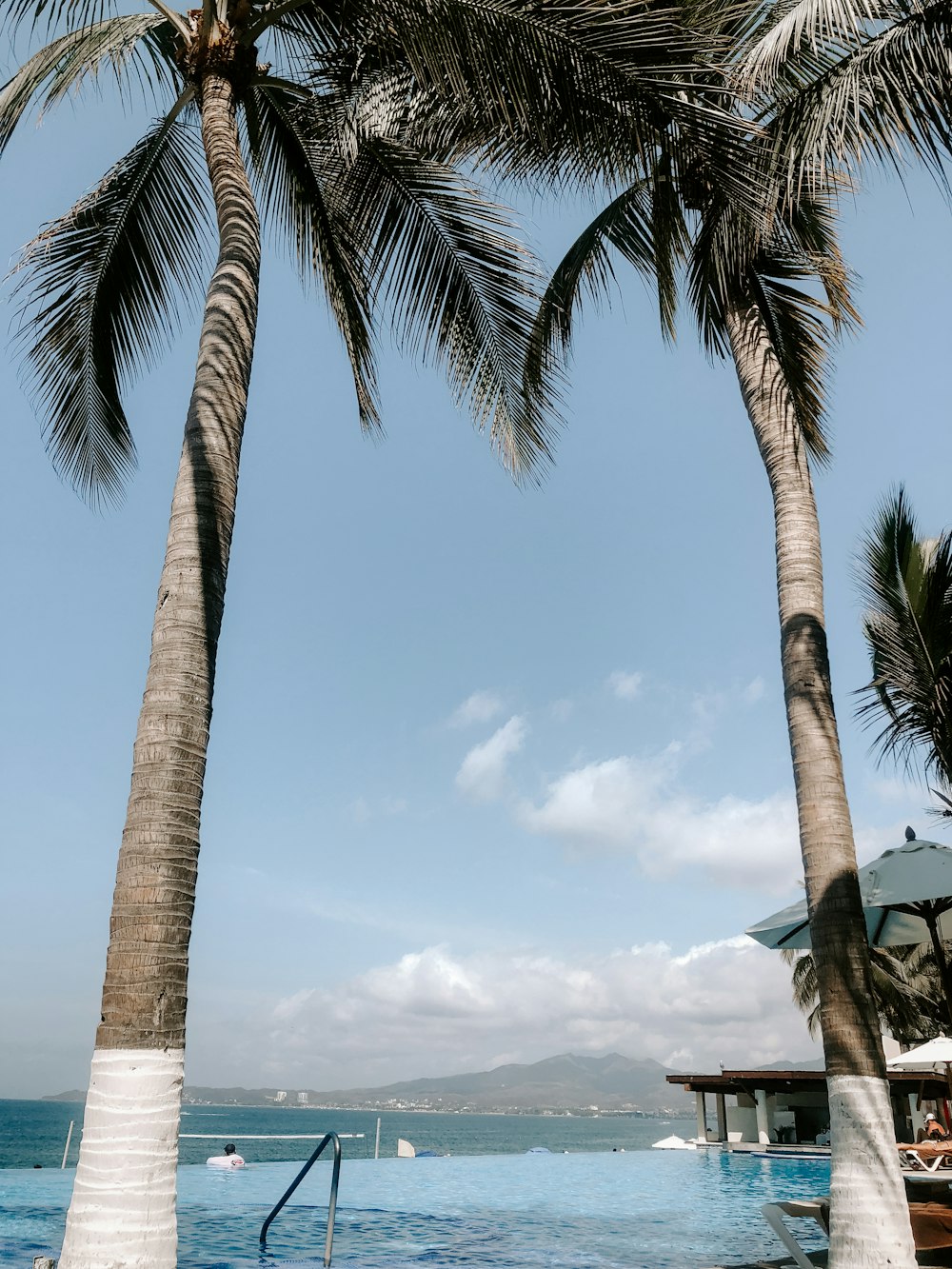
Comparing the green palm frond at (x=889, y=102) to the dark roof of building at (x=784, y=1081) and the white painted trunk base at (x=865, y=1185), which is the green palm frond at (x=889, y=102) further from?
the dark roof of building at (x=784, y=1081)

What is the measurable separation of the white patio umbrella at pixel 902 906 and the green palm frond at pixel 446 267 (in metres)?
5.28

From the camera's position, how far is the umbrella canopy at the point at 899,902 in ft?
27.0

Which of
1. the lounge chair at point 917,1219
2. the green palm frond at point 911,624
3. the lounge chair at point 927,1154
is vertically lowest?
the lounge chair at point 927,1154

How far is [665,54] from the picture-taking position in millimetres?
5500

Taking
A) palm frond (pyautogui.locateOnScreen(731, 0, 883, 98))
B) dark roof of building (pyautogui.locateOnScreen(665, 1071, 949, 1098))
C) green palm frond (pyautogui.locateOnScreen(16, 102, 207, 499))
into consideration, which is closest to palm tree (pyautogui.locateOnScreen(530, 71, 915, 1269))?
palm frond (pyautogui.locateOnScreen(731, 0, 883, 98))

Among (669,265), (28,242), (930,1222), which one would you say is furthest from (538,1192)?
(28,242)

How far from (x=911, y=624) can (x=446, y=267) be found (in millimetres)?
6300

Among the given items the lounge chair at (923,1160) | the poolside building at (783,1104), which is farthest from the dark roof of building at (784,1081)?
the lounge chair at (923,1160)

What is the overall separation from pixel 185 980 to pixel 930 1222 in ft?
18.6

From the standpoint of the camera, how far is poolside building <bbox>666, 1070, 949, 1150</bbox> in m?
22.8

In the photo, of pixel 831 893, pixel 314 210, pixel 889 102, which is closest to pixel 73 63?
pixel 314 210

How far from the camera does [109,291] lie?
7176 mm

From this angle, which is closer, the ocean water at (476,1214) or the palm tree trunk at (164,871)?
the palm tree trunk at (164,871)

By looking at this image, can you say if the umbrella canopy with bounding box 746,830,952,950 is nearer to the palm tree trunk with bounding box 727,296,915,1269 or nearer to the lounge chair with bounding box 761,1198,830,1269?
the lounge chair with bounding box 761,1198,830,1269
